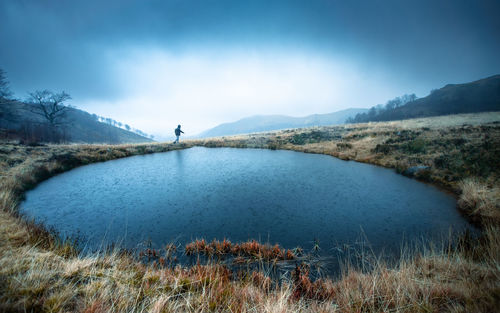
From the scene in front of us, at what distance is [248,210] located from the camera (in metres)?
7.23

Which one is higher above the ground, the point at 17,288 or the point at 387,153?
the point at 17,288

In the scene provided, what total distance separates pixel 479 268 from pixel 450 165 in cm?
1165

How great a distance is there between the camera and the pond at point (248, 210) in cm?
548

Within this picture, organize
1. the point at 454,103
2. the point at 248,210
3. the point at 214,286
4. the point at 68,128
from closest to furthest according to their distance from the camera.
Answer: the point at 214,286
the point at 248,210
the point at 68,128
the point at 454,103

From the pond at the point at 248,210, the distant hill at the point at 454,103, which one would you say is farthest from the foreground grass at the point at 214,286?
the distant hill at the point at 454,103

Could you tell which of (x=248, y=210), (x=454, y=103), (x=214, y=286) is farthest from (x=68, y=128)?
(x=454, y=103)

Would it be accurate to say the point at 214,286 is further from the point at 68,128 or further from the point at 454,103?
the point at 454,103

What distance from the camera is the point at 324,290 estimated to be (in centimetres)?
346

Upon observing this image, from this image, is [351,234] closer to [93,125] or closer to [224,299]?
[224,299]

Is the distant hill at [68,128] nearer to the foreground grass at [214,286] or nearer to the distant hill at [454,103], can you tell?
the foreground grass at [214,286]

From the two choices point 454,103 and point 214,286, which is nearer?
point 214,286

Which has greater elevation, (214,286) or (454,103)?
(454,103)

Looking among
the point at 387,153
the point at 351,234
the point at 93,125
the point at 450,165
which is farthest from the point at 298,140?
the point at 93,125

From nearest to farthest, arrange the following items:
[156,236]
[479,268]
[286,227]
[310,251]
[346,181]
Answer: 1. [479,268]
2. [310,251]
3. [156,236]
4. [286,227]
5. [346,181]
